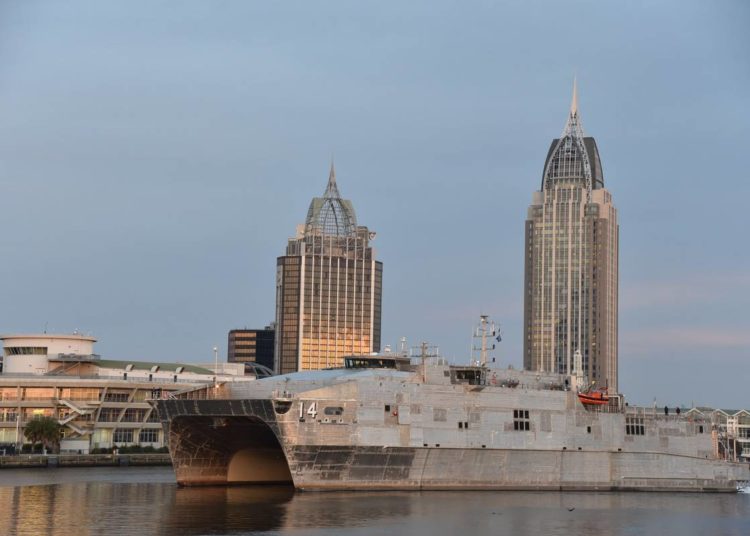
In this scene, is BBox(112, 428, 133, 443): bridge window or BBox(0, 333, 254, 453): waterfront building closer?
BBox(0, 333, 254, 453): waterfront building

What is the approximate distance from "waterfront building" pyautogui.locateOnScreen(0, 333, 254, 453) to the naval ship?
40.6m

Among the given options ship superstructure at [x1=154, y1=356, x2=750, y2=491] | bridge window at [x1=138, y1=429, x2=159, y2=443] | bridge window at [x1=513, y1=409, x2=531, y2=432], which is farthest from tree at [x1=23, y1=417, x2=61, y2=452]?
bridge window at [x1=513, y1=409, x2=531, y2=432]

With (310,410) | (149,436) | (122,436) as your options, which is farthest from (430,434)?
(149,436)

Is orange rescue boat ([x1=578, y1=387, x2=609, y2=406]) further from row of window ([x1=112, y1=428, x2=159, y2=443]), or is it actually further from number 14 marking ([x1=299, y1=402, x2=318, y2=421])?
row of window ([x1=112, y1=428, x2=159, y2=443])

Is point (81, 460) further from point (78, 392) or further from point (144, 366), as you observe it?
point (144, 366)

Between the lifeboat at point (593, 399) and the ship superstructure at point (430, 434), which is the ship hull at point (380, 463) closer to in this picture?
the ship superstructure at point (430, 434)

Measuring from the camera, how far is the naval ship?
6988 centimetres

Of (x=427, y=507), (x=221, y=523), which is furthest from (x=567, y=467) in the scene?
(x=221, y=523)

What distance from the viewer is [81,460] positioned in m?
108

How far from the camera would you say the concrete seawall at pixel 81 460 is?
332 feet

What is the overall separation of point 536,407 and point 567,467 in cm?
491

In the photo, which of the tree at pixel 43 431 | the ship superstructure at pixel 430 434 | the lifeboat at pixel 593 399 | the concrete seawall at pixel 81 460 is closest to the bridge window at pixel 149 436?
the concrete seawall at pixel 81 460

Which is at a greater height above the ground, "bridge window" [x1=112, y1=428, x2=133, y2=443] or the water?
"bridge window" [x1=112, y1=428, x2=133, y2=443]

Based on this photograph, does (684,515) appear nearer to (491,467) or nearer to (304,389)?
(491,467)
